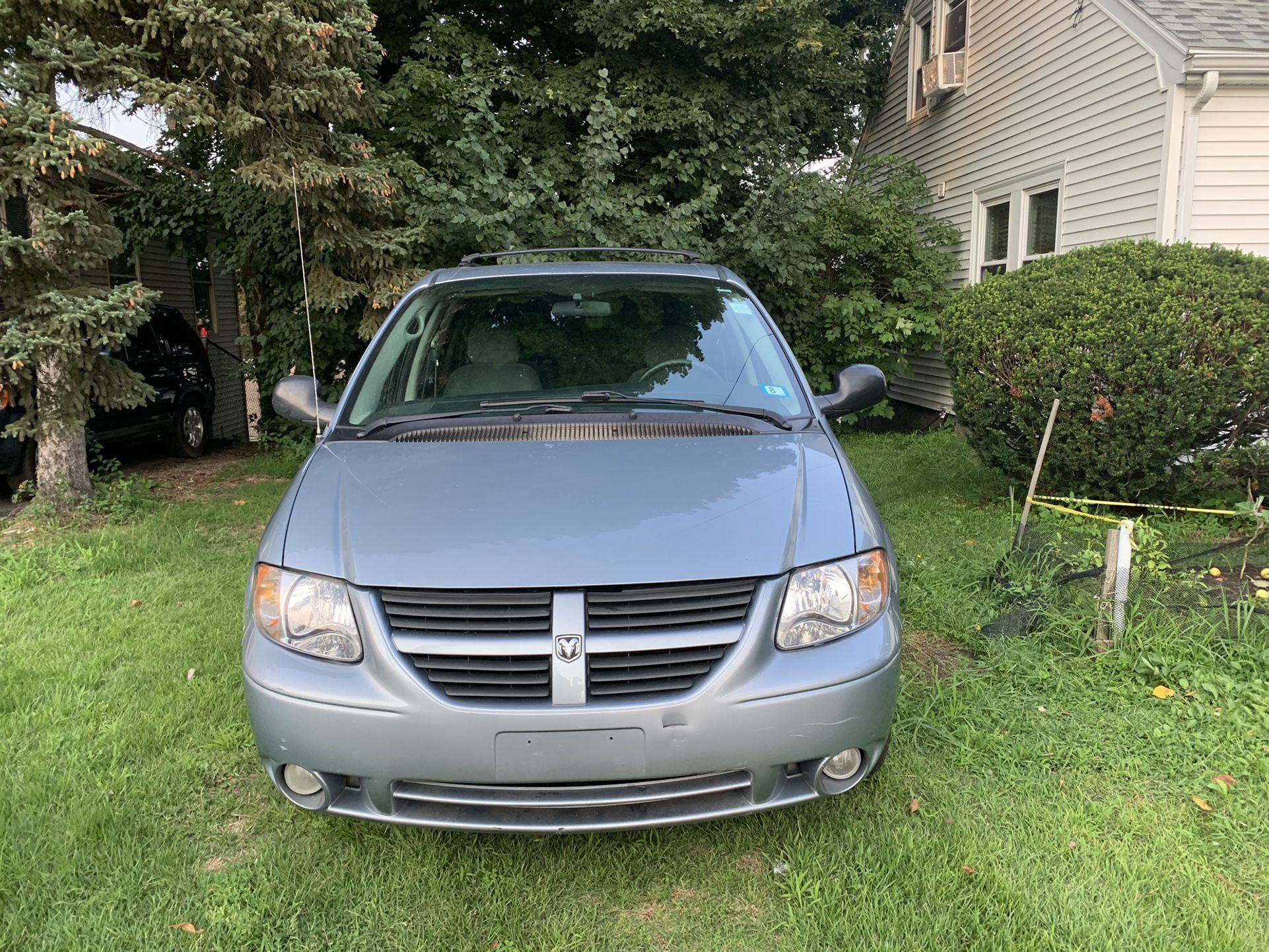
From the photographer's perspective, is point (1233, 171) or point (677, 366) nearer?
point (677, 366)

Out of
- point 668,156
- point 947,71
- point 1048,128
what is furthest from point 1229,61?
point 668,156

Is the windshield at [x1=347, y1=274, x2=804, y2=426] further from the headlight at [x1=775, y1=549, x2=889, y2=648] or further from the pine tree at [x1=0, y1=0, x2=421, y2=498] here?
the pine tree at [x1=0, y1=0, x2=421, y2=498]

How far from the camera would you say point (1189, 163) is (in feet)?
22.8

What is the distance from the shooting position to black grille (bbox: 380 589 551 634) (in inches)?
79.9

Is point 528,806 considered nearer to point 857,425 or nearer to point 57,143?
point 57,143

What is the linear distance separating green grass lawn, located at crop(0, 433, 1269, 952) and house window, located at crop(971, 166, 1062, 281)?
673cm

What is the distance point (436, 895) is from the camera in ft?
7.43

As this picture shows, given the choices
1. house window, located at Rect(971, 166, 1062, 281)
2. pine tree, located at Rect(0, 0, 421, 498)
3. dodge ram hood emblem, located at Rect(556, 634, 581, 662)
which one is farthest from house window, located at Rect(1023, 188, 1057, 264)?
dodge ram hood emblem, located at Rect(556, 634, 581, 662)

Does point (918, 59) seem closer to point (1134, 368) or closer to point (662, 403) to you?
point (1134, 368)

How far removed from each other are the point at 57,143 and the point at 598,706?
560cm

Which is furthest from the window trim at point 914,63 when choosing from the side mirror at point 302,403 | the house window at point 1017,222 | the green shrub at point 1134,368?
the side mirror at point 302,403

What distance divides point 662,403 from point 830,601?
1.04m

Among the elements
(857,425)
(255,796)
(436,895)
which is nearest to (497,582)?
(436,895)

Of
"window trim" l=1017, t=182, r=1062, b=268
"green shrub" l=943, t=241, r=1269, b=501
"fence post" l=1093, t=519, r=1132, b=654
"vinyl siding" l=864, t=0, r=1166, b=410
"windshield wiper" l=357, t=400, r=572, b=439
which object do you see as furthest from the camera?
"window trim" l=1017, t=182, r=1062, b=268
